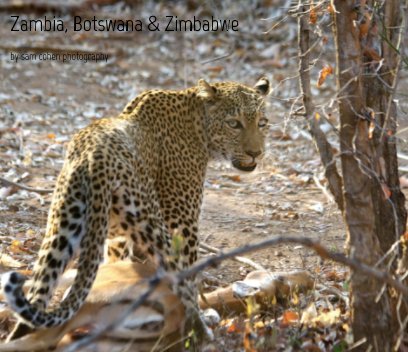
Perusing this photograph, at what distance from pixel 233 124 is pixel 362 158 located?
2.44 meters

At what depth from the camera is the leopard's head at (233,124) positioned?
7711 millimetres

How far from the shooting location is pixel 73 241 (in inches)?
225

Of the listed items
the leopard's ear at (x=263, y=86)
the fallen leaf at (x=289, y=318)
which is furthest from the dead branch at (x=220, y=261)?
the leopard's ear at (x=263, y=86)

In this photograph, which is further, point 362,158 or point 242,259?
point 242,259

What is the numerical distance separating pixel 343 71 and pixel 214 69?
10065 mm

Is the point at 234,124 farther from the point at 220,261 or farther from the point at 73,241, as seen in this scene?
the point at 220,261

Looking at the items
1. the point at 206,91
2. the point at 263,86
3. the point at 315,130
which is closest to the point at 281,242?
the point at 315,130

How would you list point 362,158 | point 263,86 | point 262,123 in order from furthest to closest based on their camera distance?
point 263,86 → point 262,123 → point 362,158

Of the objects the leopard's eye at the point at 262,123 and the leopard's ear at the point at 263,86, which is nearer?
the leopard's eye at the point at 262,123

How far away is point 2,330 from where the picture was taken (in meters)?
6.04

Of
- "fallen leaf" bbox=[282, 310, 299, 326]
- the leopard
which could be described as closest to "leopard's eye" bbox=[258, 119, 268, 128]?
the leopard

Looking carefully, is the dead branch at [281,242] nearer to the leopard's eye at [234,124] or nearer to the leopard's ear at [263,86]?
the leopard's eye at [234,124]

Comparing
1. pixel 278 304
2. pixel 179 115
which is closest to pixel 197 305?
pixel 278 304

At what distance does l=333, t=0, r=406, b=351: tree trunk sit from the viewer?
538 cm
